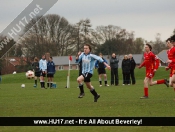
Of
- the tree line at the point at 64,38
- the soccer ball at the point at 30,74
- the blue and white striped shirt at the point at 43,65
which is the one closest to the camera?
the blue and white striped shirt at the point at 43,65

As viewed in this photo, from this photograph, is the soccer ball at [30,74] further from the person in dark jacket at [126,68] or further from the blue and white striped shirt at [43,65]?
the person in dark jacket at [126,68]

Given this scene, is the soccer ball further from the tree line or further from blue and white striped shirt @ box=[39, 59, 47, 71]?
the tree line

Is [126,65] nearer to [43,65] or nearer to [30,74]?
[43,65]

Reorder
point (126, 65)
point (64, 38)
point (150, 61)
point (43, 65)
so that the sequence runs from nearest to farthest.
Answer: point (150, 61) → point (43, 65) → point (126, 65) → point (64, 38)

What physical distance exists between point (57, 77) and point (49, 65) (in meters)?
31.0

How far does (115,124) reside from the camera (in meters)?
9.82

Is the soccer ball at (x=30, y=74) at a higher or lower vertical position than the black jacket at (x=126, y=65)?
lower

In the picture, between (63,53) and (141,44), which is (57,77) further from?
(141,44)

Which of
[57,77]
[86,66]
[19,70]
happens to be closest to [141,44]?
[19,70]

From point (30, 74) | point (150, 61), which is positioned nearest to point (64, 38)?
point (30, 74)

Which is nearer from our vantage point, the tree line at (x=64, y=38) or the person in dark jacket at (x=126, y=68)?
the person in dark jacket at (x=126, y=68)

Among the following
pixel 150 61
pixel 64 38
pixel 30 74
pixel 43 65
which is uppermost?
pixel 64 38

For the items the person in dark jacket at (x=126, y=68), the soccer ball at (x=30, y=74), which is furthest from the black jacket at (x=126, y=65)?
the soccer ball at (x=30, y=74)

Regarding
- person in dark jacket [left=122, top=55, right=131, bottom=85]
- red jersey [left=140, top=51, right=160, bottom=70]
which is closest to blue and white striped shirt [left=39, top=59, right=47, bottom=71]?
person in dark jacket [left=122, top=55, right=131, bottom=85]
